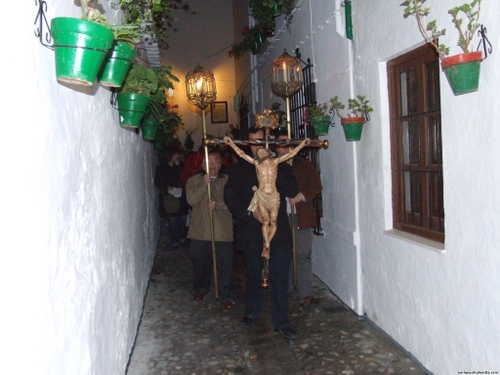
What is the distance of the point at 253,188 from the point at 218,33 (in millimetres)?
13039

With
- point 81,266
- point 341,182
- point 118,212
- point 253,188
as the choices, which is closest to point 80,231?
point 81,266

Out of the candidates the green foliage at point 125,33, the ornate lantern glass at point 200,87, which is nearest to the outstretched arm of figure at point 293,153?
the ornate lantern glass at point 200,87

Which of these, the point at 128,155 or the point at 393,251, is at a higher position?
the point at 128,155

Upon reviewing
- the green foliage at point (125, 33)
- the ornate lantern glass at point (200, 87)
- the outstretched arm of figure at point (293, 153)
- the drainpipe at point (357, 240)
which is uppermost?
the ornate lantern glass at point (200, 87)

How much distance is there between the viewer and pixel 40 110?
7.14ft

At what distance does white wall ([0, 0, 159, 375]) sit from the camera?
1.83m

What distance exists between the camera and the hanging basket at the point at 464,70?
9.90ft

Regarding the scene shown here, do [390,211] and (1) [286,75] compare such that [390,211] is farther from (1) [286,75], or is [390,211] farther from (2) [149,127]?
(2) [149,127]

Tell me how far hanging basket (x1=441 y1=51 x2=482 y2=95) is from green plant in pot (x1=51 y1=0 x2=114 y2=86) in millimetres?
1994

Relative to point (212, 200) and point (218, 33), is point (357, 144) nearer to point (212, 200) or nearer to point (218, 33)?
point (212, 200)

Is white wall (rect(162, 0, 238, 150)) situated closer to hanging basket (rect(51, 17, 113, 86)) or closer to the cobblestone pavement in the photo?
the cobblestone pavement

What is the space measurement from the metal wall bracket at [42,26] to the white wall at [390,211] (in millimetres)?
2445

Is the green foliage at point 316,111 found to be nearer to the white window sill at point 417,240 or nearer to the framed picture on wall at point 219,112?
the white window sill at point 417,240

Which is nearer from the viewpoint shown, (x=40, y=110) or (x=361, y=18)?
(x=40, y=110)
